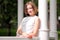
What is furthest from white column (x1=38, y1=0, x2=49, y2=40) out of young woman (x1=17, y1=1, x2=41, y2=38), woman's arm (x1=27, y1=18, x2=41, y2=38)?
woman's arm (x1=27, y1=18, x2=41, y2=38)

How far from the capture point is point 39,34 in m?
7.05

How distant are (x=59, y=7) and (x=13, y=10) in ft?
32.2

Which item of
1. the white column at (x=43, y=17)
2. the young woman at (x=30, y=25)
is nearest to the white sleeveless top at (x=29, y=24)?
the young woman at (x=30, y=25)

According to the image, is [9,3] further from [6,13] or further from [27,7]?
[27,7]

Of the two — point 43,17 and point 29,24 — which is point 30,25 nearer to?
point 29,24

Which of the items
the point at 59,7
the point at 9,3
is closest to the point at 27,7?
the point at 9,3

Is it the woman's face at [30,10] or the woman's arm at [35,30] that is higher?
the woman's face at [30,10]

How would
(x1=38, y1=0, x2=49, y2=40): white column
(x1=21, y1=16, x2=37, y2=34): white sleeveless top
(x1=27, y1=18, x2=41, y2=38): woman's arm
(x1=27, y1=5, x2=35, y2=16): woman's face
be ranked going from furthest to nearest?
(x1=38, y1=0, x2=49, y2=40): white column → (x1=27, y1=5, x2=35, y2=16): woman's face → (x1=21, y1=16, x2=37, y2=34): white sleeveless top → (x1=27, y1=18, x2=41, y2=38): woman's arm

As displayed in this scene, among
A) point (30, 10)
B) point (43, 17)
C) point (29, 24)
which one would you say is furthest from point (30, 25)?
point (43, 17)

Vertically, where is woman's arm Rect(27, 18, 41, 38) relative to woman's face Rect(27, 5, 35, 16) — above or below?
below

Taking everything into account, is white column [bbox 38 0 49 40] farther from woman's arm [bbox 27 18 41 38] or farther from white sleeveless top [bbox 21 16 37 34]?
woman's arm [bbox 27 18 41 38]

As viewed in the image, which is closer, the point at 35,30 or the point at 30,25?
the point at 35,30

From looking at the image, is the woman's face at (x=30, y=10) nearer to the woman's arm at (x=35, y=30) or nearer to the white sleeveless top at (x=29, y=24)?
the white sleeveless top at (x=29, y=24)

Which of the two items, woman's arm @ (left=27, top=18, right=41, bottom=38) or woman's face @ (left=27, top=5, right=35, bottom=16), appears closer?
woman's arm @ (left=27, top=18, right=41, bottom=38)
